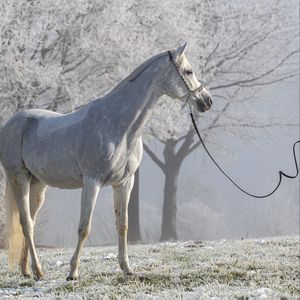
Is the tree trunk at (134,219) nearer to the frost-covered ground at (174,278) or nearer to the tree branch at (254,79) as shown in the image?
the tree branch at (254,79)

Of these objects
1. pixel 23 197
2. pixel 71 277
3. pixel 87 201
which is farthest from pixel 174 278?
pixel 23 197

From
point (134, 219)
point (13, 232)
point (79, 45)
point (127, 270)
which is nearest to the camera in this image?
point (127, 270)

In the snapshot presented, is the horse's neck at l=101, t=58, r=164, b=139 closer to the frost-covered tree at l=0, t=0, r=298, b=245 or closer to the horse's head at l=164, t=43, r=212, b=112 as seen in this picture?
the horse's head at l=164, t=43, r=212, b=112

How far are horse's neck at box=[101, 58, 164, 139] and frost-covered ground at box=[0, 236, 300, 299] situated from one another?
5.42 ft

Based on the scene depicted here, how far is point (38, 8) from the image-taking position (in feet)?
55.8

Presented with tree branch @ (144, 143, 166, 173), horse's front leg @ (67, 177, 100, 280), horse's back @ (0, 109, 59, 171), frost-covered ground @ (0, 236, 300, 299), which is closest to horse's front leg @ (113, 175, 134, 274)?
frost-covered ground @ (0, 236, 300, 299)

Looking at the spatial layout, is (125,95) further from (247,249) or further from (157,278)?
(247,249)

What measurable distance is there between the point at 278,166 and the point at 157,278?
4271 cm

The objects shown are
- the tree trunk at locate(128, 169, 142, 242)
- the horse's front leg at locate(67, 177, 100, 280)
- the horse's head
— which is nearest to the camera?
the horse's front leg at locate(67, 177, 100, 280)

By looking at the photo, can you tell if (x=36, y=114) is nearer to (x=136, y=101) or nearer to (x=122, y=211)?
(x=136, y=101)

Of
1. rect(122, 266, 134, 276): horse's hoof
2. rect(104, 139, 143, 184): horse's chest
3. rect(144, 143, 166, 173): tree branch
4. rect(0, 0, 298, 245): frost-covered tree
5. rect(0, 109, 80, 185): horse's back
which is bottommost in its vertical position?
rect(122, 266, 134, 276): horse's hoof

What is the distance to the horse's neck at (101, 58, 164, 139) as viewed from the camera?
23.6 feet

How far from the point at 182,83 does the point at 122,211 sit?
5.32 ft

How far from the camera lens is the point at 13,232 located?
8.06 m
